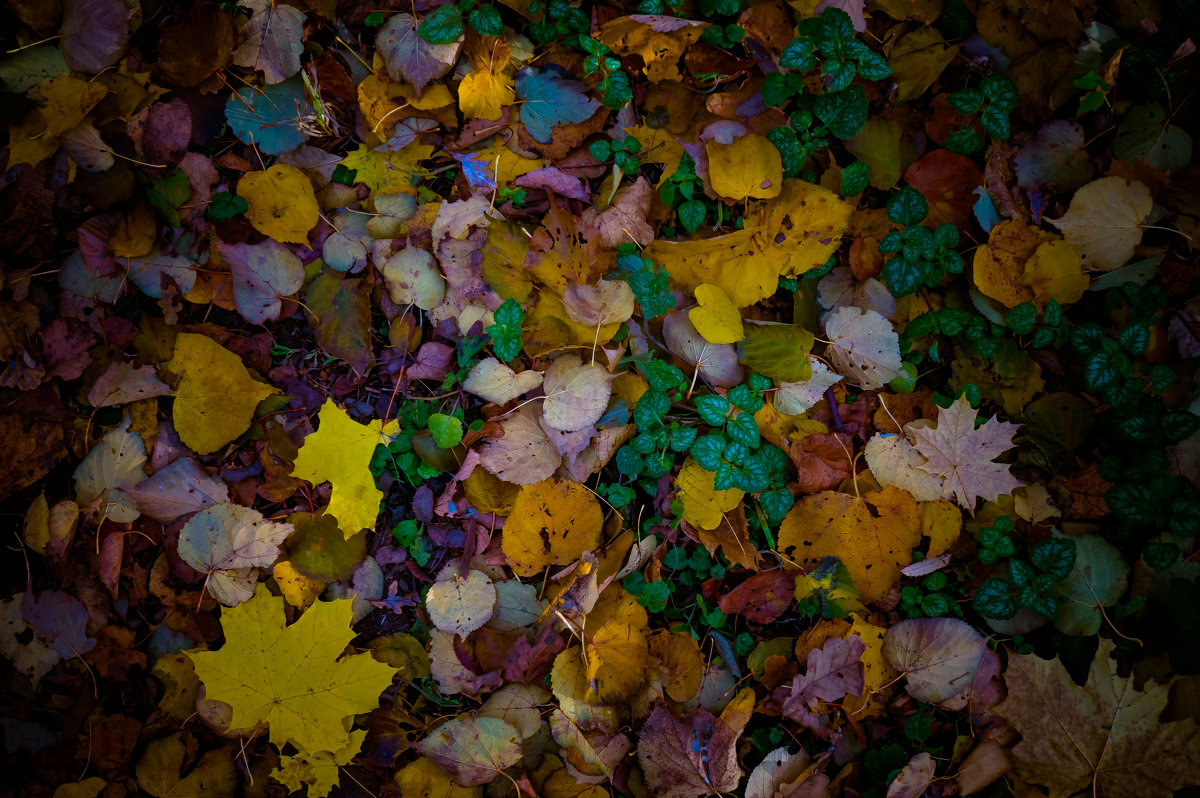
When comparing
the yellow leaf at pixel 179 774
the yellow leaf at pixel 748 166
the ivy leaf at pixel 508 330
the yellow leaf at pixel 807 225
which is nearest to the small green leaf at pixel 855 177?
the yellow leaf at pixel 807 225

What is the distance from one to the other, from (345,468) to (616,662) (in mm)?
993

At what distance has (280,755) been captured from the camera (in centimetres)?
199

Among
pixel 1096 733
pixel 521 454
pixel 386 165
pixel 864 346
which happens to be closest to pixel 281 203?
pixel 386 165

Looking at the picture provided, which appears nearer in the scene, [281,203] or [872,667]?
[872,667]

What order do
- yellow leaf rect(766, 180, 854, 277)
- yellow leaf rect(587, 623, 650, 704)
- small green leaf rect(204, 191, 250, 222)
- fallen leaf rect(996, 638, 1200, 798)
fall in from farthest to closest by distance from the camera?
small green leaf rect(204, 191, 250, 222) < yellow leaf rect(766, 180, 854, 277) < yellow leaf rect(587, 623, 650, 704) < fallen leaf rect(996, 638, 1200, 798)

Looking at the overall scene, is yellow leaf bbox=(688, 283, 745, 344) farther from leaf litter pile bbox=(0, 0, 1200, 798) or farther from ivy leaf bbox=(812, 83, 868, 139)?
ivy leaf bbox=(812, 83, 868, 139)

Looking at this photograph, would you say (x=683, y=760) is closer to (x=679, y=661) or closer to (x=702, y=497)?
(x=679, y=661)

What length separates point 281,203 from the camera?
2.13m

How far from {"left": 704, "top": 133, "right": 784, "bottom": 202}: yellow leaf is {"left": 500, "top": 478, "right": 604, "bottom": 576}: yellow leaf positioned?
3.35ft

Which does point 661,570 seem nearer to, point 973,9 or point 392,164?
point 392,164

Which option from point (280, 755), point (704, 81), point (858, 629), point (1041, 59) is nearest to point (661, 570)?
point (858, 629)

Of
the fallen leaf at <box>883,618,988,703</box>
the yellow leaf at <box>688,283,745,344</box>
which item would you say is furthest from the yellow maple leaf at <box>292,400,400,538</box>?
the fallen leaf at <box>883,618,988,703</box>

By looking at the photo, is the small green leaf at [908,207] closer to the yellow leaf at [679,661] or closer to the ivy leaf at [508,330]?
the ivy leaf at [508,330]

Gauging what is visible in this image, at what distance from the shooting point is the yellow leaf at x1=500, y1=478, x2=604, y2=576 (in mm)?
1991
